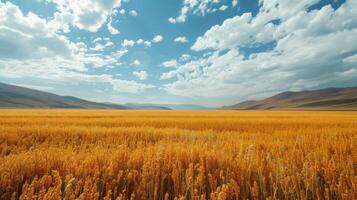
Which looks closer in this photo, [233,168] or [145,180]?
[145,180]

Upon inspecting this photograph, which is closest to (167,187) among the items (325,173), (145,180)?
(145,180)

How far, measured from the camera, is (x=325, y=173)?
351 cm

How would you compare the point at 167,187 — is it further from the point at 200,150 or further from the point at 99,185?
the point at 200,150

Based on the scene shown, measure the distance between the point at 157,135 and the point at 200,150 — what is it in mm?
5106

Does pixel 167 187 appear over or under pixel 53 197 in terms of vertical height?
under

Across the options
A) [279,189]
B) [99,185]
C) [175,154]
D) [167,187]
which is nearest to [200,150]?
[175,154]

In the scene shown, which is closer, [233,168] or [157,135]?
[233,168]

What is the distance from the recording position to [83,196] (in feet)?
7.41

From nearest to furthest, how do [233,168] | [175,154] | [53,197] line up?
[53,197] → [233,168] → [175,154]

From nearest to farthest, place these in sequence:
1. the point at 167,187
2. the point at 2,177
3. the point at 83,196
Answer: the point at 83,196 → the point at 2,177 → the point at 167,187

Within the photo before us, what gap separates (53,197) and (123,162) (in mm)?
1914

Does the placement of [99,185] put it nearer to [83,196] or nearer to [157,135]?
[83,196]

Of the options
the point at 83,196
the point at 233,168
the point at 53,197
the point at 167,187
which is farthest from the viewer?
the point at 233,168

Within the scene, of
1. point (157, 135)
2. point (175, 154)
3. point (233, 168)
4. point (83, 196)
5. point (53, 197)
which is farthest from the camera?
point (157, 135)
